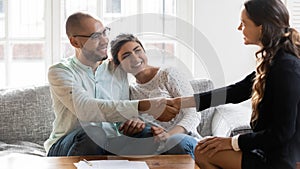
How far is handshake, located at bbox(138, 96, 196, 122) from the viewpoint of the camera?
293cm

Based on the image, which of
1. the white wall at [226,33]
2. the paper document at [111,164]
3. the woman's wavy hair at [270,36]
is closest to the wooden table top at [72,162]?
the paper document at [111,164]

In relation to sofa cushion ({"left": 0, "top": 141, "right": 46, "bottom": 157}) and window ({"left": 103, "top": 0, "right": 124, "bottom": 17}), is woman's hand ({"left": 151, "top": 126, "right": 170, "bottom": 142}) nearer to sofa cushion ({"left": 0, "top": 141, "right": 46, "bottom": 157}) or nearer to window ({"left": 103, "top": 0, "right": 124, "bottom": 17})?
sofa cushion ({"left": 0, "top": 141, "right": 46, "bottom": 157})

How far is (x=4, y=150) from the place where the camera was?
3.21 metres

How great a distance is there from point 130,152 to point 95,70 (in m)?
0.58

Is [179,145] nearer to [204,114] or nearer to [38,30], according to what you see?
[204,114]

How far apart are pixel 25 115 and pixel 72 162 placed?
3.63 feet

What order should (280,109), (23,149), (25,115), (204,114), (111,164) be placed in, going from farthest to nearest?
(204,114)
(25,115)
(23,149)
(111,164)
(280,109)

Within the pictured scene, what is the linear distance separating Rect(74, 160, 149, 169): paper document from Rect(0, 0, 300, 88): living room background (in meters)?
1.65

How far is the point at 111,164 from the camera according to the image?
239cm

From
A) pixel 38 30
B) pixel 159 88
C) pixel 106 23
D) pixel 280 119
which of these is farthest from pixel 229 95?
pixel 38 30

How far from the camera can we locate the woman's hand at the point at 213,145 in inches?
98.9

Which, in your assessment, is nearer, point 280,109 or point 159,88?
point 280,109

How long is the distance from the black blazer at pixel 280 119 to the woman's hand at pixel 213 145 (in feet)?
0.27

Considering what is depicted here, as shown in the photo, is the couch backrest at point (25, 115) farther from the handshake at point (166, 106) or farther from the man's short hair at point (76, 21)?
the handshake at point (166, 106)
